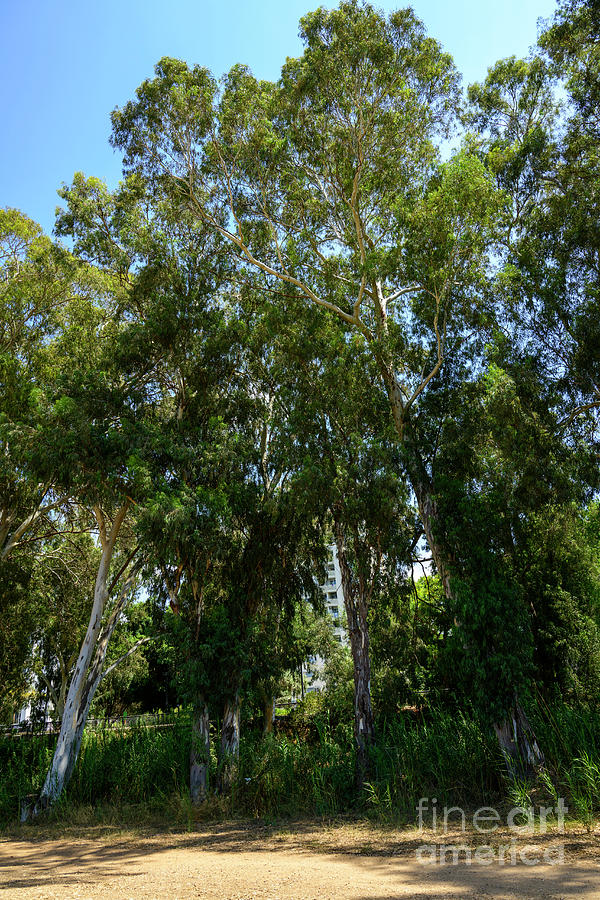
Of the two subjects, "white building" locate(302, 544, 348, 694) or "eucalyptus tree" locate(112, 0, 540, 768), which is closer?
"eucalyptus tree" locate(112, 0, 540, 768)

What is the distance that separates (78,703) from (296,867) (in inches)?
278

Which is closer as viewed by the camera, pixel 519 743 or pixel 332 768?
pixel 519 743

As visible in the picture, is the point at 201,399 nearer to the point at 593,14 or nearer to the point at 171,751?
the point at 171,751

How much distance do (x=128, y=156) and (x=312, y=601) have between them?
1017cm

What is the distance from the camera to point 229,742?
416 inches

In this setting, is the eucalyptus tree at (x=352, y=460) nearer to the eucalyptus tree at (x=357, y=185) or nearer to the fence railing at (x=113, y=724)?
the eucalyptus tree at (x=357, y=185)

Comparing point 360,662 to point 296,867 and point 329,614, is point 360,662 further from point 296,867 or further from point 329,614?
point 329,614

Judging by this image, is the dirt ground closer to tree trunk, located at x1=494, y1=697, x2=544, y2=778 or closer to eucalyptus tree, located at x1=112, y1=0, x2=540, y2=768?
tree trunk, located at x1=494, y1=697, x2=544, y2=778

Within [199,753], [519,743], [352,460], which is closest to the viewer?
[519,743]

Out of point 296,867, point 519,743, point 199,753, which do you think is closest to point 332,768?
point 199,753

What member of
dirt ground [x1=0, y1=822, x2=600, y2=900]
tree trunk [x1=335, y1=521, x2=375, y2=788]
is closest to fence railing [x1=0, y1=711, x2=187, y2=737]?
dirt ground [x1=0, y1=822, x2=600, y2=900]

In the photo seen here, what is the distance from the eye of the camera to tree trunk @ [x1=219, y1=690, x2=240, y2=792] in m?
10.1

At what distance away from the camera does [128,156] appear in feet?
40.7

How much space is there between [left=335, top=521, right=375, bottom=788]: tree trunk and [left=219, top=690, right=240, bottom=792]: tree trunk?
2.19m
